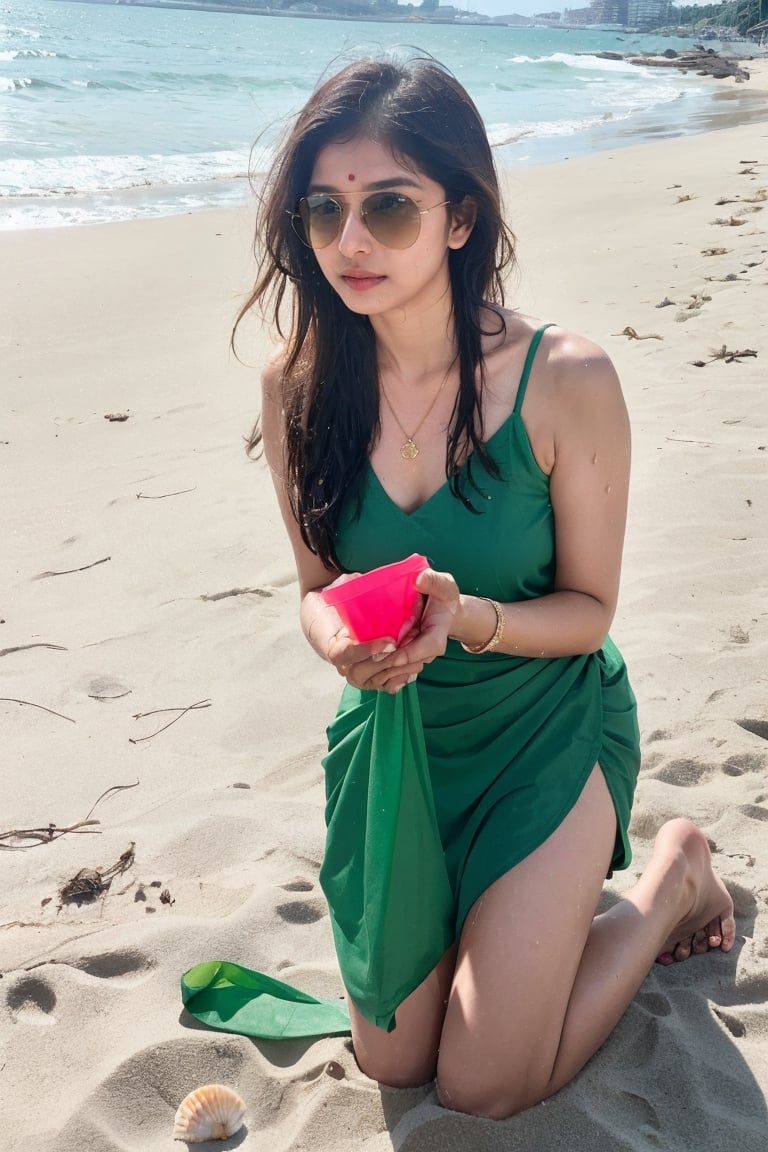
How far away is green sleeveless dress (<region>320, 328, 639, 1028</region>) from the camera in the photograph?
7.75 ft

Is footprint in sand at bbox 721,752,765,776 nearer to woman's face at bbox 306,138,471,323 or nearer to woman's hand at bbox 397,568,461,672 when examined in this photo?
woman's hand at bbox 397,568,461,672

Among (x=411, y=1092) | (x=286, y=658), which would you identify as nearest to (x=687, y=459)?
(x=286, y=658)

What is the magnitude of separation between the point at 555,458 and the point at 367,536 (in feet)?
1.53

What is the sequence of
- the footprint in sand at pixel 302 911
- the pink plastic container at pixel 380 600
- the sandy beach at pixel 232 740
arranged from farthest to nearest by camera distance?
the footprint in sand at pixel 302 911, the sandy beach at pixel 232 740, the pink plastic container at pixel 380 600

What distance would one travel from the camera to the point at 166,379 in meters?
6.93

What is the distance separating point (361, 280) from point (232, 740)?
158cm

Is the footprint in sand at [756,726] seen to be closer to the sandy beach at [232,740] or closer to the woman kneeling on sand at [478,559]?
the sandy beach at [232,740]

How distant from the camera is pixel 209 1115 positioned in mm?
2086

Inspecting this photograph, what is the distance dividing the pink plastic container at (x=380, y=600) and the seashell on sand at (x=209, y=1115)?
920mm

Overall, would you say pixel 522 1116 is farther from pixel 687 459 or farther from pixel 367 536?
pixel 687 459

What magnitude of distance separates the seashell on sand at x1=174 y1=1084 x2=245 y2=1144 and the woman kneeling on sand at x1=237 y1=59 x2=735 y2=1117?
29cm

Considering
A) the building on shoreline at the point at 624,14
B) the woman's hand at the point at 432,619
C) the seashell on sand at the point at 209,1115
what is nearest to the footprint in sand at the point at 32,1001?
the seashell on sand at the point at 209,1115

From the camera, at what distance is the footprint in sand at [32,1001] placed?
240 centimetres

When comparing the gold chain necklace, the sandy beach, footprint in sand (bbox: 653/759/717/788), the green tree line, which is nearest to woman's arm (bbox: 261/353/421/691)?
the gold chain necklace
